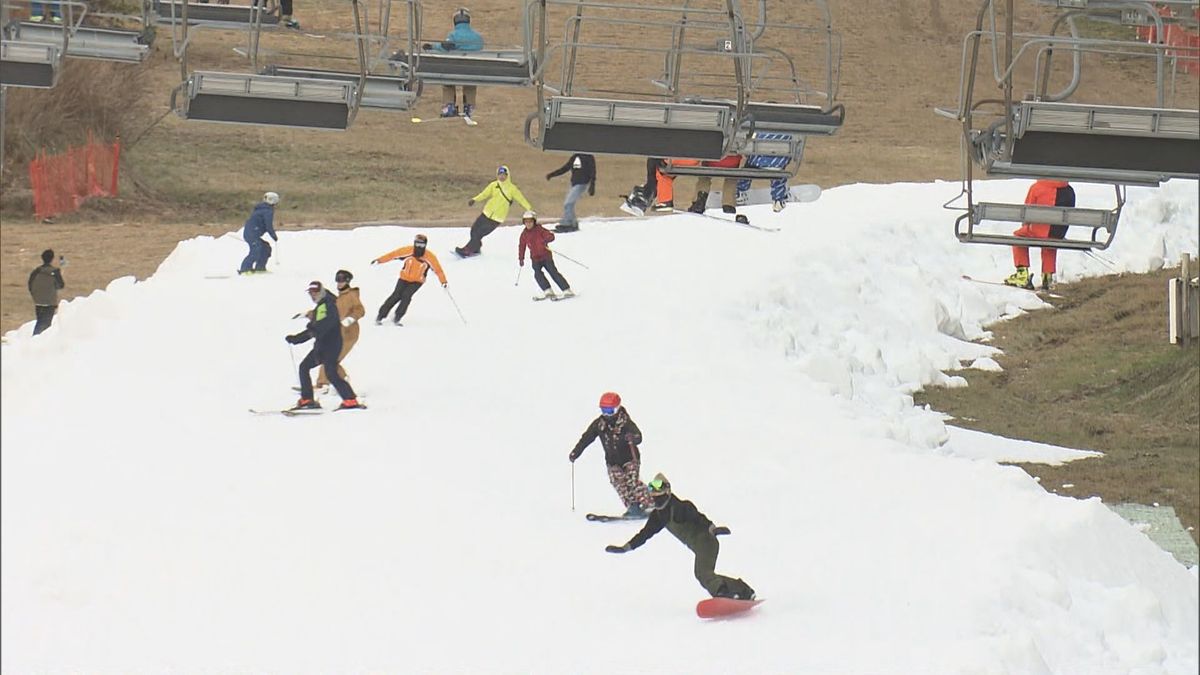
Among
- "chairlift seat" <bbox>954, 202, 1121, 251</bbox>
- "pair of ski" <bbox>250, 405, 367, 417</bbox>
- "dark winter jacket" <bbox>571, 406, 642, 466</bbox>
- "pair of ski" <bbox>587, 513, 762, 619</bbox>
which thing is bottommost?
"pair of ski" <bbox>587, 513, 762, 619</bbox>

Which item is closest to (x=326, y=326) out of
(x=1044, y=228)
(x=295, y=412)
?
(x=295, y=412)

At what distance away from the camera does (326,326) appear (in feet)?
63.3

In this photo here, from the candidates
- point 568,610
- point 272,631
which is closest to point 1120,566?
point 568,610

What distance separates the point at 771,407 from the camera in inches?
861

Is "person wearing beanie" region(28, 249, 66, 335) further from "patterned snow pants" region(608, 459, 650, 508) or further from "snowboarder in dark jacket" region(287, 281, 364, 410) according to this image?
"patterned snow pants" region(608, 459, 650, 508)

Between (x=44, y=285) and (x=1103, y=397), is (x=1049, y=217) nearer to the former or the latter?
(x=1103, y=397)

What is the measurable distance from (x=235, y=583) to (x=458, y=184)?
31621mm

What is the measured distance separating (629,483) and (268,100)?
5.28 meters

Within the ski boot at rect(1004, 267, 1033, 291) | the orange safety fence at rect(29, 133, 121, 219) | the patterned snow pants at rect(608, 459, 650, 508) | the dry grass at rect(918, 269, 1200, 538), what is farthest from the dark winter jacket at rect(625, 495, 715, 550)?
the orange safety fence at rect(29, 133, 121, 219)

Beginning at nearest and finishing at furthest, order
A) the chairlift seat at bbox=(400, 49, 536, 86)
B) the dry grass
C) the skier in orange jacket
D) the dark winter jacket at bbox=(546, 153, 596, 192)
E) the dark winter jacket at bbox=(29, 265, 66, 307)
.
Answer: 1. the chairlift seat at bbox=(400, 49, 536, 86)
2. the dry grass
3. the dark winter jacket at bbox=(29, 265, 66, 307)
4. the skier in orange jacket
5. the dark winter jacket at bbox=(546, 153, 596, 192)

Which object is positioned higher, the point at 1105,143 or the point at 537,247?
the point at 1105,143

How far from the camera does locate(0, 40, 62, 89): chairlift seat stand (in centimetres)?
1398

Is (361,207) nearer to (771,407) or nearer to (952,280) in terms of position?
(952,280)

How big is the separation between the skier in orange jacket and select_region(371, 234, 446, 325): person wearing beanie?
21.1ft
